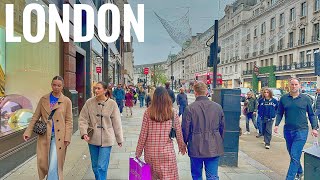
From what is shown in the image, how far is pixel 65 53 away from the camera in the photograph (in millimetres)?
9602

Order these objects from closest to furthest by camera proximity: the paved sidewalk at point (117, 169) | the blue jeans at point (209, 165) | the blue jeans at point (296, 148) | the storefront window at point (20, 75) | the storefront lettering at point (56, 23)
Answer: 1. the blue jeans at point (209, 165)
2. the blue jeans at point (296, 148)
3. the paved sidewalk at point (117, 169)
4. the storefront window at point (20, 75)
5. the storefront lettering at point (56, 23)

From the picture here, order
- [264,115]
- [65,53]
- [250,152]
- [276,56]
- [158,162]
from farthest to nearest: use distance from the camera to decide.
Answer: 1. [276,56]
2. [65,53]
3. [264,115]
4. [250,152]
5. [158,162]

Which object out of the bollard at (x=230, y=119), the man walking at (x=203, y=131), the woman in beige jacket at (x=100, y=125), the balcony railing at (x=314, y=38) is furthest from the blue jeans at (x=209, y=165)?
the balcony railing at (x=314, y=38)

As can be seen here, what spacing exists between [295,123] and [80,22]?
Result: 873 centimetres

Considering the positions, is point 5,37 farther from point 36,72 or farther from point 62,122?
point 62,122

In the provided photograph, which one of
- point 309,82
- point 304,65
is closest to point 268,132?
point 309,82

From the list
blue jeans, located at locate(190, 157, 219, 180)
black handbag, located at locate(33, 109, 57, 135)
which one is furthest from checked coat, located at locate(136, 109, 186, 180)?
black handbag, located at locate(33, 109, 57, 135)

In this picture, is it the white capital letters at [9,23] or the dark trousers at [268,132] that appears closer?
the white capital letters at [9,23]

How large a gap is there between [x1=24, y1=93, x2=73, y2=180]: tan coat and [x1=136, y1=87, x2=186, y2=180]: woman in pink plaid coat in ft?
4.25

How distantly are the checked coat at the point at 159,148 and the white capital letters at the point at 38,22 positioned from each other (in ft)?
17.0

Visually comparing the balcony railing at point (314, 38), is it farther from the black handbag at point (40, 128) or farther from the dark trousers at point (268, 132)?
the black handbag at point (40, 128)

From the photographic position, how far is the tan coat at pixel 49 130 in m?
4.27

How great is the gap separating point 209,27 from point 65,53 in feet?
17.0

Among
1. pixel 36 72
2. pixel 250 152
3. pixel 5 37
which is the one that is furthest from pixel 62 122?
pixel 250 152
